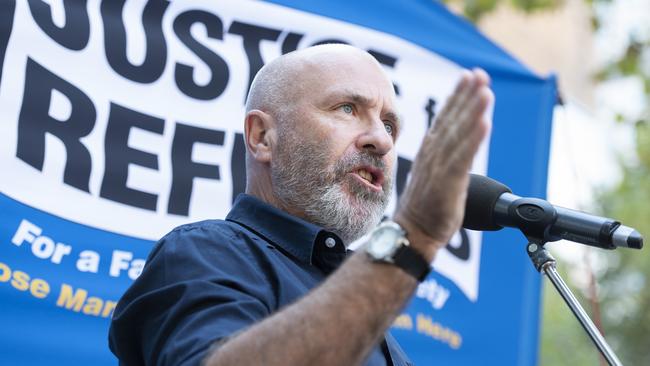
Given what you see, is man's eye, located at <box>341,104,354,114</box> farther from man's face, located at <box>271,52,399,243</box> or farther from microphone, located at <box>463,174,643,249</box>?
microphone, located at <box>463,174,643,249</box>

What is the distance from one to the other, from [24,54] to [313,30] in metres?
1.17

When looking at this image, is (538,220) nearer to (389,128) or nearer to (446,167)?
(446,167)

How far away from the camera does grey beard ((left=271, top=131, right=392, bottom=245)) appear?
2.88 metres

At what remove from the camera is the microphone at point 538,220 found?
242 centimetres

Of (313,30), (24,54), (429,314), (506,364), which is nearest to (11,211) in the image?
(24,54)

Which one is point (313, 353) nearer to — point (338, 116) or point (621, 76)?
point (338, 116)

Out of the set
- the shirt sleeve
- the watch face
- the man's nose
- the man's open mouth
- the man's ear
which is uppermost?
the man's nose

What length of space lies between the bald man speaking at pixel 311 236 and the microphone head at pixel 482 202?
Result: 0.39m

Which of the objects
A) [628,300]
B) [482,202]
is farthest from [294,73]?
[628,300]

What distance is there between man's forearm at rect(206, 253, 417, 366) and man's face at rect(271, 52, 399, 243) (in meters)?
0.91

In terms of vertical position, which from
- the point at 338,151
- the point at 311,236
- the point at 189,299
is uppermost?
the point at 338,151

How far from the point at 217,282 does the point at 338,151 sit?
30.1 inches

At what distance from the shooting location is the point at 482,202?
2.57 metres

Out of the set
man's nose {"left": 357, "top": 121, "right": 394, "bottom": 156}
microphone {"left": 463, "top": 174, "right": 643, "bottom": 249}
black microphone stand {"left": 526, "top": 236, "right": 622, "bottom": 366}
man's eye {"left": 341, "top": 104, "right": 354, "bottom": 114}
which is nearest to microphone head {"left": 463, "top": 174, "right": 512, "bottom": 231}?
microphone {"left": 463, "top": 174, "right": 643, "bottom": 249}
